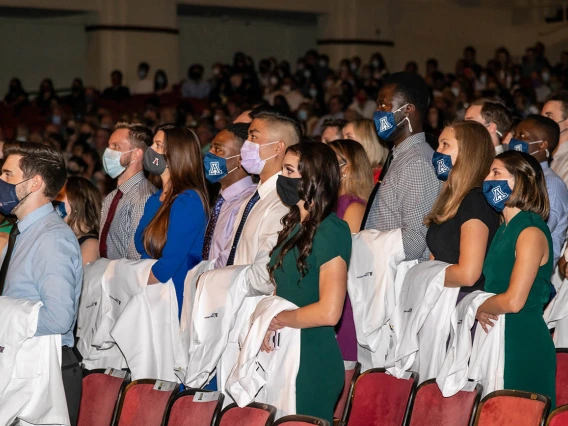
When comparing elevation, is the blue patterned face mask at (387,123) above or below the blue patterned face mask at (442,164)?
above

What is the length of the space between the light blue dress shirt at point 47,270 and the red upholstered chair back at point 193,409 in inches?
21.5

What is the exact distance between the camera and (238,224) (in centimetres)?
426

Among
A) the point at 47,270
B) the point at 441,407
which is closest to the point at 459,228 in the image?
the point at 441,407

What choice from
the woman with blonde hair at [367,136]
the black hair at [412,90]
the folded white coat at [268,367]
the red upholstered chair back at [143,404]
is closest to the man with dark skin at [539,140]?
the black hair at [412,90]

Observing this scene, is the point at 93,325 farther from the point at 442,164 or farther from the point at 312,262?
the point at 442,164

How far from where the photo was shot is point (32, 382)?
3.49m

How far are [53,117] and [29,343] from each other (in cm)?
994

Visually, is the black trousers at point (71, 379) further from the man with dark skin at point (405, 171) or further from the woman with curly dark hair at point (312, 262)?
the man with dark skin at point (405, 171)

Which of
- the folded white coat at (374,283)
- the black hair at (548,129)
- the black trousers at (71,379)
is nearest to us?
the black trousers at (71,379)

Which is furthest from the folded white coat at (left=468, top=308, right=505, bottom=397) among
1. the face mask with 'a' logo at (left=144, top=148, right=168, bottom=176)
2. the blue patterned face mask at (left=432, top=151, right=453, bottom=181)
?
the face mask with 'a' logo at (left=144, top=148, right=168, bottom=176)

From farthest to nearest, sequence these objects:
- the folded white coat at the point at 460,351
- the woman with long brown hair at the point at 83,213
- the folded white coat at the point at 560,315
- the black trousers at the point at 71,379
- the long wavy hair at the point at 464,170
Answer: the woman with long brown hair at the point at 83,213 < the folded white coat at the point at 560,315 < the long wavy hair at the point at 464,170 < the folded white coat at the point at 460,351 < the black trousers at the point at 71,379

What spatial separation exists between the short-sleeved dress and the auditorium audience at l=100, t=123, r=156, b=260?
5.10 ft

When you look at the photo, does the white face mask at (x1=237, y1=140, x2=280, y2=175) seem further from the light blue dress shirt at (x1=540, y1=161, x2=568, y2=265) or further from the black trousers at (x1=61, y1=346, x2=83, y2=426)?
the light blue dress shirt at (x1=540, y1=161, x2=568, y2=265)

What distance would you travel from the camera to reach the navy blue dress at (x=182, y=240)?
435cm
